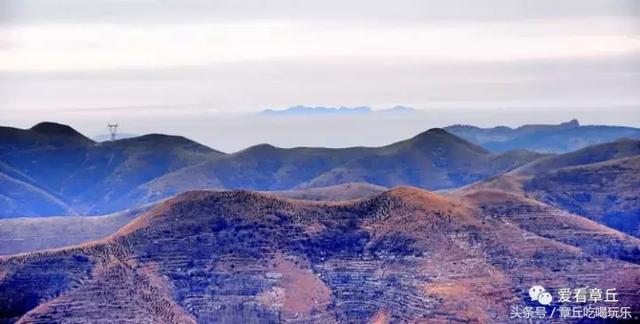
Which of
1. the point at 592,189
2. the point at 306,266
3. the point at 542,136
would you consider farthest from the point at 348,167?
the point at 306,266

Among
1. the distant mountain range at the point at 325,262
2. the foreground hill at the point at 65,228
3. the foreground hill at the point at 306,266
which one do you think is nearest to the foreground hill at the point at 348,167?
the foreground hill at the point at 65,228

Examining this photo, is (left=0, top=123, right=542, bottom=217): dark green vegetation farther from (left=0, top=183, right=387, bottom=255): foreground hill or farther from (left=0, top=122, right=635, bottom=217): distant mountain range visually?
(left=0, top=183, right=387, bottom=255): foreground hill

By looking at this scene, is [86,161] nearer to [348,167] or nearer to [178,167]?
[178,167]

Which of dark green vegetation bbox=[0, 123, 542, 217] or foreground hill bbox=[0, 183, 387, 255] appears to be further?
dark green vegetation bbox=[0, 123, 542, 217]

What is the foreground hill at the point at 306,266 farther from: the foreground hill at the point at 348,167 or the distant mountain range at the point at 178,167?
the foreground hill at the point at 348,167

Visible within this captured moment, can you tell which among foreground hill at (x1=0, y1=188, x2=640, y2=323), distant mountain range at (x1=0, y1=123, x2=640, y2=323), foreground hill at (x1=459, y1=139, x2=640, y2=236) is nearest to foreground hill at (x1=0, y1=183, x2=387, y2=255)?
foreground hill at (x1=459, y1=139, x2=640, y2=236)

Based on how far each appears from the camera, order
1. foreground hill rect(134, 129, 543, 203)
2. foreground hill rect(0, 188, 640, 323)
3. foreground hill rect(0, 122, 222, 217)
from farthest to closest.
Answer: foreground hill rect(0, 122, 222, 217) < foreground hill rect(134, 129, 543, 203) < foreground hill rect(0, 188, 640, 323)

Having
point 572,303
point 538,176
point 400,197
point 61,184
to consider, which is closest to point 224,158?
point 61,184
